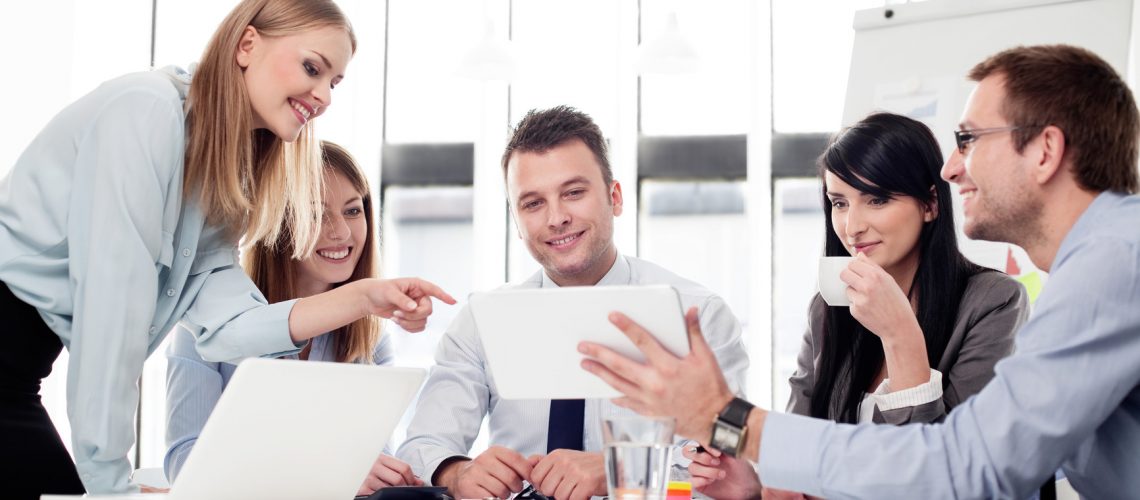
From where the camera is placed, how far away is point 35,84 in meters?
4.39

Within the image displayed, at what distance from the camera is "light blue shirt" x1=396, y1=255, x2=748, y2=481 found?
2.21 meters

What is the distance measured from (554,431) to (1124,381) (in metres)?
1.14

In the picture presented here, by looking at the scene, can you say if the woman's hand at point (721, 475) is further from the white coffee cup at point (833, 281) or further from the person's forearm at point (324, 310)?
the person's forearm at point (324, 310)

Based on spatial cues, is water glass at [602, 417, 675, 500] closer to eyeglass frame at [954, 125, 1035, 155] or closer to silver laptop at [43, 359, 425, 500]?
silver laptop at [43, 359, 425, 500]

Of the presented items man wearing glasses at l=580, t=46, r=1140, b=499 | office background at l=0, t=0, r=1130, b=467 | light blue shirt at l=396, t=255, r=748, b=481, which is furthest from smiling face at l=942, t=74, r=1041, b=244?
office background at l=0, t=0, r=1130, b=467

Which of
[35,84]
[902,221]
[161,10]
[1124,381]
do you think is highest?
[161,10]

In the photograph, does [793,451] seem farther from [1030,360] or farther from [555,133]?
[555,133]

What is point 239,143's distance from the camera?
1837mm

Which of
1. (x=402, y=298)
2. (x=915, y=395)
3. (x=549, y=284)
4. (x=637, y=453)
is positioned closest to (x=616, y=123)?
(x=549, y=284)

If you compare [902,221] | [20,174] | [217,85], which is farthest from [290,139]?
[902,221]

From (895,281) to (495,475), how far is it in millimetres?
912

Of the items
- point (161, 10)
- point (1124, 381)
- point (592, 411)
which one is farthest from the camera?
point (161, 10)

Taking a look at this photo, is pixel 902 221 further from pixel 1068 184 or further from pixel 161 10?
pixel 161 10

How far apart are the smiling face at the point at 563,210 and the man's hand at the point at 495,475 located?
0.74 metres
